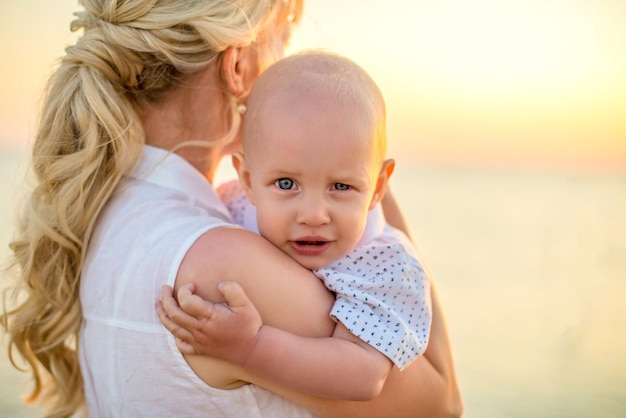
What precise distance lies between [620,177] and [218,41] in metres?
7.97

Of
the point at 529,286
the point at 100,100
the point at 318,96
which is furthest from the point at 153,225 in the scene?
the point at 529,286

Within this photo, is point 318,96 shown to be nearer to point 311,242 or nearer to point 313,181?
point 313,181

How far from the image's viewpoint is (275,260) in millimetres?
1428

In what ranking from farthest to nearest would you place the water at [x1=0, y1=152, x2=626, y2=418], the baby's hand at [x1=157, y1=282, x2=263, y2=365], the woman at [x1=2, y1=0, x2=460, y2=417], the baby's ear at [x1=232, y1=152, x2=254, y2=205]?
1. the water at [x1=0, y1=152, x2=626, y2=418]
2. the baby's ear at [x1=232, y1=152, x2=254, y2=205]
3. the woman at [x1=2, y1=0, x2=460, y2=417]
4. the baby's hand at [x1=157, y1=282, x2=263, y2=365]

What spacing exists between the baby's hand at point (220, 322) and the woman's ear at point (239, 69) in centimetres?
62

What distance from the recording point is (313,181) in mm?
1462

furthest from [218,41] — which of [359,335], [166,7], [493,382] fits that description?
[493,382]

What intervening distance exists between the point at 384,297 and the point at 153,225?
499mm

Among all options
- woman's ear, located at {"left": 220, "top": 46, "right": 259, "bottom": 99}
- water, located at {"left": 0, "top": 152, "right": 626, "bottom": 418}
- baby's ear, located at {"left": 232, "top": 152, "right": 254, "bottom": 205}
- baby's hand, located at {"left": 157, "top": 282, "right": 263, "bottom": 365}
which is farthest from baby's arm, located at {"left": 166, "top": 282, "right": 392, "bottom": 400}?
water, located at {"left": 0, "top": 152, "right": 626, "bottom": 418}

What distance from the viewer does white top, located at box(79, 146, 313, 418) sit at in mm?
1410

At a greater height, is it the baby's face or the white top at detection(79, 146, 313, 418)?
the baby's face

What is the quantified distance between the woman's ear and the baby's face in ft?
0.89

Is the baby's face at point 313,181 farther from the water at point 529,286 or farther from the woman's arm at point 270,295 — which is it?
the water at point 529,286

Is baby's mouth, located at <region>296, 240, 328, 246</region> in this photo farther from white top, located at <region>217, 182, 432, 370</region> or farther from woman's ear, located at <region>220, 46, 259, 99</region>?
woman's ear, located at <region>220, 46, 259, 99</region>
